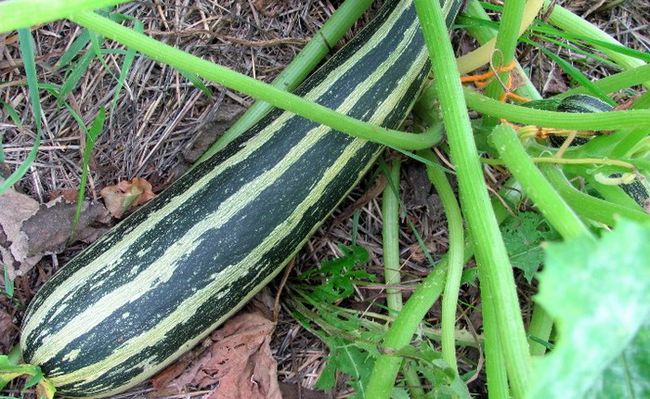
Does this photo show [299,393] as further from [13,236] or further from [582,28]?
[582,28]

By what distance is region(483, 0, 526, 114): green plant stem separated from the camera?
66.7 inches

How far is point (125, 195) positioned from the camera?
6.96 feet

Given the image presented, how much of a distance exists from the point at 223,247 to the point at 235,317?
377mm

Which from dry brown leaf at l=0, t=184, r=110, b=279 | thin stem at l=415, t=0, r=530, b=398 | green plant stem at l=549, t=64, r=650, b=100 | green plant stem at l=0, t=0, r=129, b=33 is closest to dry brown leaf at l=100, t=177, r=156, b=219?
dry brown leaf at l=0, t=184, r=110, b=279

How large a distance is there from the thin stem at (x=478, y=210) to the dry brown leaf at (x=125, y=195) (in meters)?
1.02

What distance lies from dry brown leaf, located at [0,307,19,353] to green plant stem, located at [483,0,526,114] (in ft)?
5.10

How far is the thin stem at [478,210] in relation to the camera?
4.01 feet

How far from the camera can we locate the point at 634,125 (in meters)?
1.40

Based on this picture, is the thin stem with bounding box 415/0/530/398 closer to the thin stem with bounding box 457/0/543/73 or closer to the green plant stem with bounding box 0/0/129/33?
the thin stem with bounding box 457/0/543/73

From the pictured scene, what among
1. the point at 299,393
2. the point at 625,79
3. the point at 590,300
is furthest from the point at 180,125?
the point at 590,300

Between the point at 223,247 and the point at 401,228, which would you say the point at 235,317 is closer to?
the point at 223,247

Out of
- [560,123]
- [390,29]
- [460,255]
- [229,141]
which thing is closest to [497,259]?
[560,123]

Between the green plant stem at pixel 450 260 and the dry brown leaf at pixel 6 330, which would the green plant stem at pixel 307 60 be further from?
the dry brown leaf at pixel 6 330

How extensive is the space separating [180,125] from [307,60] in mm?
468
